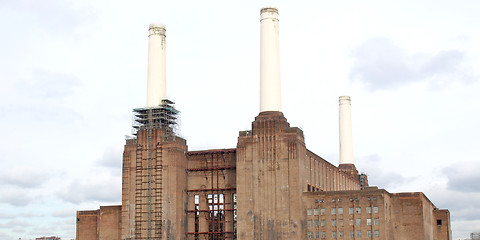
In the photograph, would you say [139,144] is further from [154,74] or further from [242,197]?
[242,197]

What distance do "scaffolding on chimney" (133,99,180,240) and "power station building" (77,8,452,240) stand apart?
0.14 m

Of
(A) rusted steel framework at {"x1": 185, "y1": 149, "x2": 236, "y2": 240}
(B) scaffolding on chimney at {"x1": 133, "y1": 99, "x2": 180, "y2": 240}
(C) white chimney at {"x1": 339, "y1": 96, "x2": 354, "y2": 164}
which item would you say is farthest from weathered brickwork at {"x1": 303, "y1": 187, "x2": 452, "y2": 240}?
(C) white chimney at {"x1": 339, "y1": 96, "x2": 354, "y2": 164}

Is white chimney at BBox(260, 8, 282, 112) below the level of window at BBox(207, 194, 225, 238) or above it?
above

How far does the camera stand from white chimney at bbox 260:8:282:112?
91312mm

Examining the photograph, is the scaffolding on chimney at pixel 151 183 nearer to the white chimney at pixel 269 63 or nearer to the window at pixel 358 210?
the white chimney at pixel 269 63

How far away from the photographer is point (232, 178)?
309ft

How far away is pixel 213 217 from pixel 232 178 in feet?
20.9

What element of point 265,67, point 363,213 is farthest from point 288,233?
point 265,67

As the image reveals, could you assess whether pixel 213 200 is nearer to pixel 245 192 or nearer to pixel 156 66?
pixel 245 192

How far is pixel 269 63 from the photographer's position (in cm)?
9200

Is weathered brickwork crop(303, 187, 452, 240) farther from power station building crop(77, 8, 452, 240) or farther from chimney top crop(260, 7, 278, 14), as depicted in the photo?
chimney top crop(260, 7, 278, 14)

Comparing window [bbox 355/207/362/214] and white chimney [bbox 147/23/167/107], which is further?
white chimney [bbox 147/23/167/107]

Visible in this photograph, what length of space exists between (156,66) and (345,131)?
48647mm

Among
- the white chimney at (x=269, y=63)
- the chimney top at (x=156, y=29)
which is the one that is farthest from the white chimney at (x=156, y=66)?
the white chimney at (x=269, y=63)
